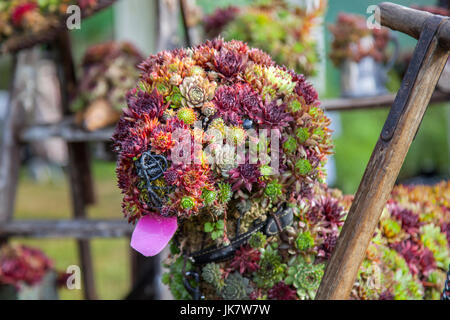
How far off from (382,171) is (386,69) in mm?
1847

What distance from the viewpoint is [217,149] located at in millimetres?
908

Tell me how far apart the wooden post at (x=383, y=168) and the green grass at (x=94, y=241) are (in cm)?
241

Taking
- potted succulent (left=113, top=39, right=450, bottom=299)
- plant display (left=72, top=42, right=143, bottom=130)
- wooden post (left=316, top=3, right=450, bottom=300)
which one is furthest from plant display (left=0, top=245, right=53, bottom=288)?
wooden post (left=316, top=3, right=450, bottom=300)

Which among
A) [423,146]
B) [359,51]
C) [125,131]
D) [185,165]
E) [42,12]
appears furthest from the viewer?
[423,146]

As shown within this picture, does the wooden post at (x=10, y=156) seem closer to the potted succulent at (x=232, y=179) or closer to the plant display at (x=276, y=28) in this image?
the plant display at (x=276, y=28)

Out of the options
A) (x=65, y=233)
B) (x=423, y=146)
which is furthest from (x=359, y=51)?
(x=423, y=146)

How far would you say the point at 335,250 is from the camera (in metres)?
0.96

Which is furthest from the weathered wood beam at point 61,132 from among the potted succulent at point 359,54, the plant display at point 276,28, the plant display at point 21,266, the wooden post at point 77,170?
the potted succulent at point 359,54

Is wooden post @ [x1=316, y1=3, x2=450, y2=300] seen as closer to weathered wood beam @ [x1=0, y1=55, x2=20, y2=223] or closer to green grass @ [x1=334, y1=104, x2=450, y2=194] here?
weathered wood beam @ [x1=0, y1=55, x2=20, y2=223]

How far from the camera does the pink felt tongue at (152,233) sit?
922 mm

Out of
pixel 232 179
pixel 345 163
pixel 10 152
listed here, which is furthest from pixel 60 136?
pixel 345 163

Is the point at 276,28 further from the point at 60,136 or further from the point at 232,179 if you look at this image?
the point at 232,179

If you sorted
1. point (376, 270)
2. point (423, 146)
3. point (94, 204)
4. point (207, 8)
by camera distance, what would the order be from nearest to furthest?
point (376, 270), point (94, 204), point (207, 8), point (423, 146)
